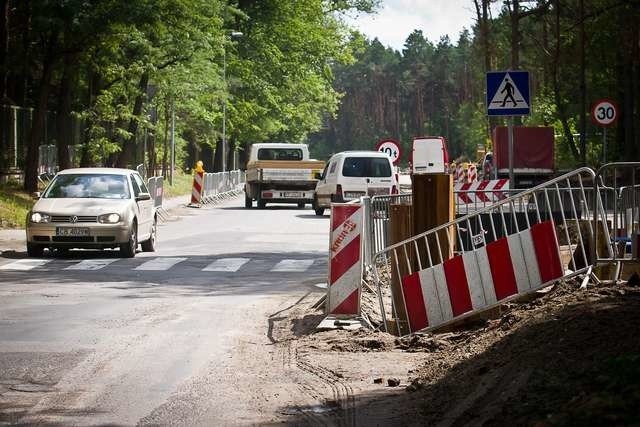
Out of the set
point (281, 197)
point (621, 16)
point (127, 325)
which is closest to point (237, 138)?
point (281, 197)

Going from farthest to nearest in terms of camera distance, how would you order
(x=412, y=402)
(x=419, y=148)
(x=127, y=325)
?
(x=419, y=148) → (x=127, y=325) → (x=412, y=402)

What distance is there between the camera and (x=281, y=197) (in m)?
47.9

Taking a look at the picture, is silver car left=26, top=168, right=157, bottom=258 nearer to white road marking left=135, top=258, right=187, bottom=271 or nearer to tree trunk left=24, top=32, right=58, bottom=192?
white road marking left=135, top=258, right=187, bottom=271

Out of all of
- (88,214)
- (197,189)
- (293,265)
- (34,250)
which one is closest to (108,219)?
(88,214)

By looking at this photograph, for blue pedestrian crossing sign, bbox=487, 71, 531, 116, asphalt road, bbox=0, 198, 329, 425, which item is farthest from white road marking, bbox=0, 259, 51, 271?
blue pedestrian crossing sign, bbox=487, 71, 531, 116

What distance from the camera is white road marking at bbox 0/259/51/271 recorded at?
68.4 feet

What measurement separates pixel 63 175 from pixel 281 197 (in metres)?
23.6

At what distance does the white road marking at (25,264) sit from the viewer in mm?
20844

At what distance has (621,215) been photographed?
534 inches

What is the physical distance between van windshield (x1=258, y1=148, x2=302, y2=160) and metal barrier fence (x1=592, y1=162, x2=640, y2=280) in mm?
37362

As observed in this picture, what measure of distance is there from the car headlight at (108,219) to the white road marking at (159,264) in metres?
0.89

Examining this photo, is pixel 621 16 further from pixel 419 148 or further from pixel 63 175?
pixel 63 175

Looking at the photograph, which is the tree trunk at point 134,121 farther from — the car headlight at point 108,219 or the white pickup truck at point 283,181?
the car headlight at point 108,219

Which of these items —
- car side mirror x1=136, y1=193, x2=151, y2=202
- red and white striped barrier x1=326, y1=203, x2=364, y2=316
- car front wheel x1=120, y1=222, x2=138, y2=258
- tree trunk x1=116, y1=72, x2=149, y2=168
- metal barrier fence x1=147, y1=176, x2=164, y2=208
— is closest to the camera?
red and white striped barrier x1=326, y1=203, x2=364, y2=316
